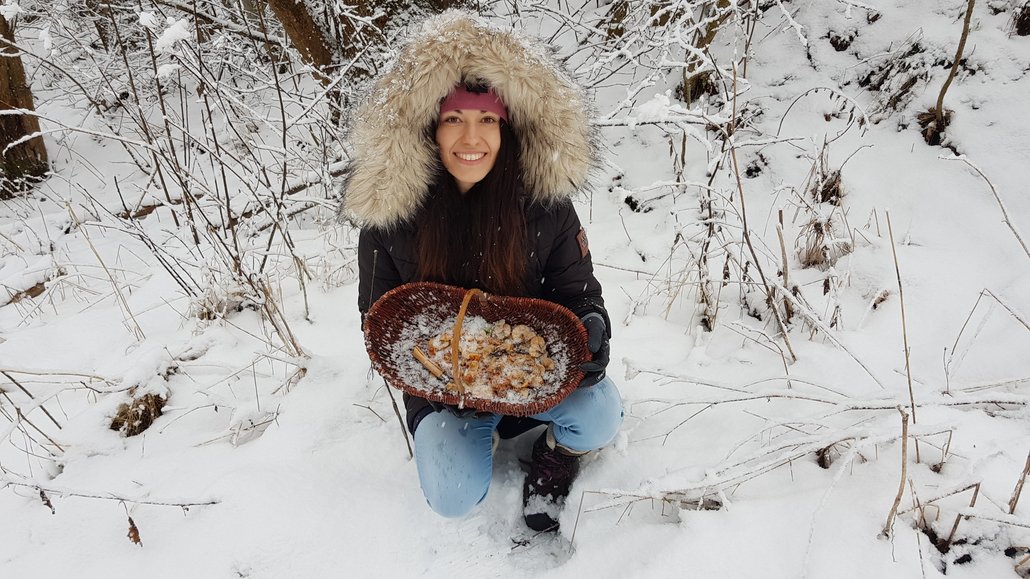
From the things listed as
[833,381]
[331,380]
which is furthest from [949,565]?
[331,380]

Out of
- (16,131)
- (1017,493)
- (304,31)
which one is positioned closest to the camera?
(1017,493)

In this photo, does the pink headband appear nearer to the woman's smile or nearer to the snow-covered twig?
the woman's smile

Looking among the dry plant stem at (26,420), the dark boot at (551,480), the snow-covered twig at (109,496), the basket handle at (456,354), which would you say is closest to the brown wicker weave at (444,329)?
the basket handle at (456,354)

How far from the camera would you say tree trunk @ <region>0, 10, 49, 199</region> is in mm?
3922

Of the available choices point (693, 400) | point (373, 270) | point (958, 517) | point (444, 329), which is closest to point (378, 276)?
point (373, 270)

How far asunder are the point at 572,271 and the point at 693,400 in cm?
47

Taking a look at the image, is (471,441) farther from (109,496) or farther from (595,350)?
(109,496)

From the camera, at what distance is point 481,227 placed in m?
1.32

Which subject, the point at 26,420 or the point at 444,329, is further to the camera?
the point at 444,329

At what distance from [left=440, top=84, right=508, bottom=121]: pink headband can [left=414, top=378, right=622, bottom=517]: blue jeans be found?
76 cm

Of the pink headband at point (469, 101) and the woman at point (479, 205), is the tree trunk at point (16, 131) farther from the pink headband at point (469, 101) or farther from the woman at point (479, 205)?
the pink headband at point (469, 101)

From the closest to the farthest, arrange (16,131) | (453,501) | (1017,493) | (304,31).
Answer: (1017,493), (453,501), (304,31), (16,131)

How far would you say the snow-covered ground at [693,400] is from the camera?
1.04m

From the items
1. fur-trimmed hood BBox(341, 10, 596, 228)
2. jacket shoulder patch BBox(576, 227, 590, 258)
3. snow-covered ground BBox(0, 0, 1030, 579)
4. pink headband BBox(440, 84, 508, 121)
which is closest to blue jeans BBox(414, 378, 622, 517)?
snow-covered ground BBox(0, 0, 1030, 579)
